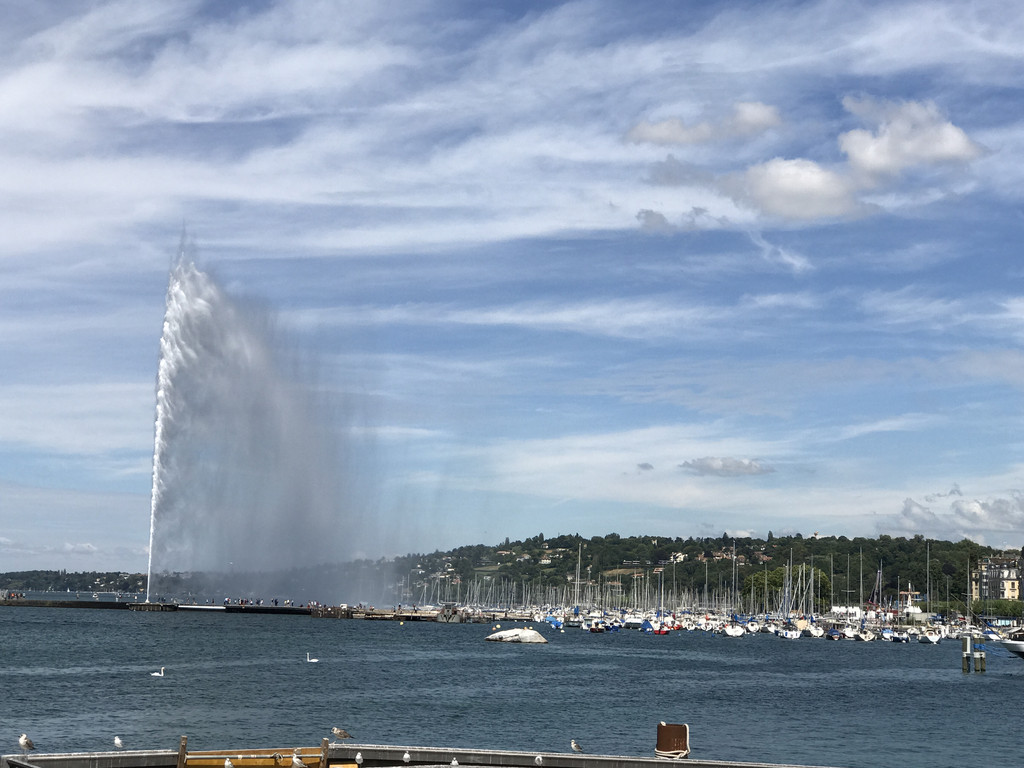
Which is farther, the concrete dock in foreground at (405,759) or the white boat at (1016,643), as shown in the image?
the white boat at (1016,643)

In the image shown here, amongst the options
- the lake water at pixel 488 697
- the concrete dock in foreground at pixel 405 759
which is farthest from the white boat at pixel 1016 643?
the concrete dock in foreground at pixel 405 759

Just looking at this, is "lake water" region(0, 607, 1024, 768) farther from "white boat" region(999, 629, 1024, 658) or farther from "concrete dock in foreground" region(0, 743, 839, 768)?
"concrete dock in foreground" region(0, 743, 839, 768)

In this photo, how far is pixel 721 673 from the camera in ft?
311

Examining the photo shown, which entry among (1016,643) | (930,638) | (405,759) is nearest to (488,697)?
(405,759)

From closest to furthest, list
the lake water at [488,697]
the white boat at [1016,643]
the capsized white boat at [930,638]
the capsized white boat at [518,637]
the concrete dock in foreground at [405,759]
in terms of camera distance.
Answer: the concrete dock in foreground at [405,759]
the lake water at [488,697]
the white boat at [1016,643]
the capsized white boat at [518,637]
the capsized white boat at [930,638]

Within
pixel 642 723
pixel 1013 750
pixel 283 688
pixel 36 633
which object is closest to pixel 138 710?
pixel 283 688

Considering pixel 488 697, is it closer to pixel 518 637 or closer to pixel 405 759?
pixel 405 759

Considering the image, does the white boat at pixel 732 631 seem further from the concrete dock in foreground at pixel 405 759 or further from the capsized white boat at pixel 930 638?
the concrete dock in foreground at pixel 405 759

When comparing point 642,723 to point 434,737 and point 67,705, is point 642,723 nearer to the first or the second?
point 434,737

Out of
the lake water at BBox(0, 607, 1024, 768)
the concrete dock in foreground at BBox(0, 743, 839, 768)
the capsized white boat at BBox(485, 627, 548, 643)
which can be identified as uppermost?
the concrete dock in foreground at BBox(0, 743, 839, 768)

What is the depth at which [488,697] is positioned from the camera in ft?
212

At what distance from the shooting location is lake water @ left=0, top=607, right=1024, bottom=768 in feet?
153

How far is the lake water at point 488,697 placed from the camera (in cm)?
4662

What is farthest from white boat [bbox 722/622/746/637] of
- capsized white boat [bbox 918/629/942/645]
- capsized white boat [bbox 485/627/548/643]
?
capsized white boat [bbox 485/627/548/643]
